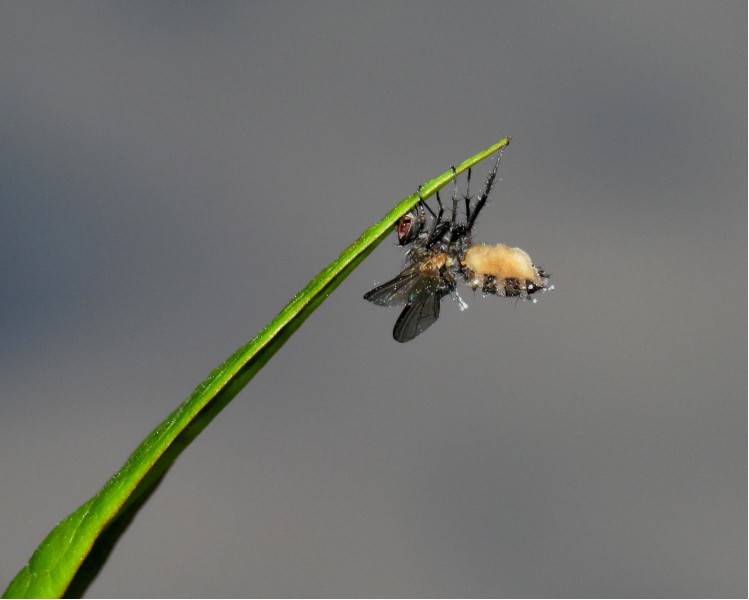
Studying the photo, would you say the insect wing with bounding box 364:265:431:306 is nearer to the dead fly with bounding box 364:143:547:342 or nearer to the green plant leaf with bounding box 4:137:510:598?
the dead fly with bounding box 364:143:547:342

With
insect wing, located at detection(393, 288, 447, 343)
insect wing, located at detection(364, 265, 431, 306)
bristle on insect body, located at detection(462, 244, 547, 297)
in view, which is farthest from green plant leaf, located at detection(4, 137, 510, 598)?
bristle on insect body, located at detection(462, 244, 547, 297)

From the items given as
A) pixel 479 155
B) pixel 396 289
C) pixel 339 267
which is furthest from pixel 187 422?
pixel 396 289

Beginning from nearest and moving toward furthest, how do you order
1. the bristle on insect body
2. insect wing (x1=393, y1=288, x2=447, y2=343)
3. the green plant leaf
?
the green plant leaf → insect wing (x1=393, y1=288, x2=447, y2=343) → the bristle on insect body

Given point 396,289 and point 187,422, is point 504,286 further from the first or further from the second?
point 187,422

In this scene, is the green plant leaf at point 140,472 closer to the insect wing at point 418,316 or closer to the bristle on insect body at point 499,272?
the insect wing at point 418,316

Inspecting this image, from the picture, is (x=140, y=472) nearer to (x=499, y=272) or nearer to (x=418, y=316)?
(x=418, y=316)

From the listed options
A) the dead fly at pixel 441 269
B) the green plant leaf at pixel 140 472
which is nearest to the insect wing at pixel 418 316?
the dead fly at pixel 441 269
